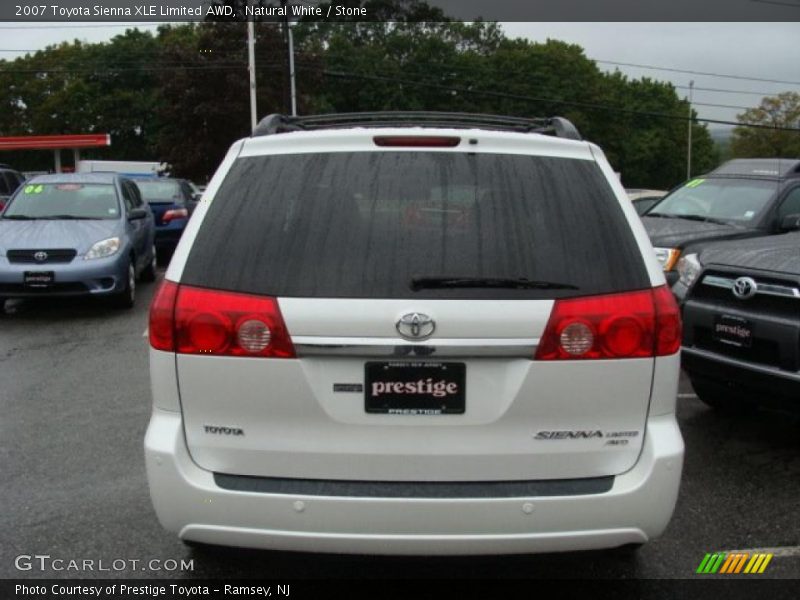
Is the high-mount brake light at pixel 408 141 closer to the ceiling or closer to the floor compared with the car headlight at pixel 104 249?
closer to the ceiling

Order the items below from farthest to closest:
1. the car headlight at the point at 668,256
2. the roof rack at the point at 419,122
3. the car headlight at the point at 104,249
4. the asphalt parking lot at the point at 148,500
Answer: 1. the car headlight at the point at 104,249
2. the car headlight at the point at 668,256
3. the asphalt parking lot at the point at 148,500
4. the roof rack at the point at 419,122

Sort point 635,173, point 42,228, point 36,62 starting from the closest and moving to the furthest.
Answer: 1. point 42,228
2. point 36,62
3. point 635,173

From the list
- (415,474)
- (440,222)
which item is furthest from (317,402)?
(440,222)

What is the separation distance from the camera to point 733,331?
15.6 feet

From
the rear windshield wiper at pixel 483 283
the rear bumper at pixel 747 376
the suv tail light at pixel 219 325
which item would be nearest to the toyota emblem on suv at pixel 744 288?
the rear bumper at pixel 747 376

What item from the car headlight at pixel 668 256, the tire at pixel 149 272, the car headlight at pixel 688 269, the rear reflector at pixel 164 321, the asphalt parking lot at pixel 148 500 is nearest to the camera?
the rear reflector at pixel 164 321

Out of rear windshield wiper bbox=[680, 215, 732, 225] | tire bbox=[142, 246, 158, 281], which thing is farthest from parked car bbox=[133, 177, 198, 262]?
rear windshield wiper bbox=[680, 215, 732, 225]

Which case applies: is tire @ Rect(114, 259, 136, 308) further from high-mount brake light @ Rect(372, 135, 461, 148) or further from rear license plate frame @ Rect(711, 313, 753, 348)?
high-mount brake light @ Rect(372, 135, 461, 148)

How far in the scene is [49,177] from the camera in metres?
11.1

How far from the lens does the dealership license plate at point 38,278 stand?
29.7 ft

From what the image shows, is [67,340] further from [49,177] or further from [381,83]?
[381,83]

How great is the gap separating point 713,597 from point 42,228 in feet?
28.9

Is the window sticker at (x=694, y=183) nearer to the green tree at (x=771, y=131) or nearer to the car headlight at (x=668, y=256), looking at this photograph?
the car headlight at (x=668, y=256)

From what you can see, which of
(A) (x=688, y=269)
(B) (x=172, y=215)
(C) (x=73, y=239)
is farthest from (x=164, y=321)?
(B) (x=172, y=215)
